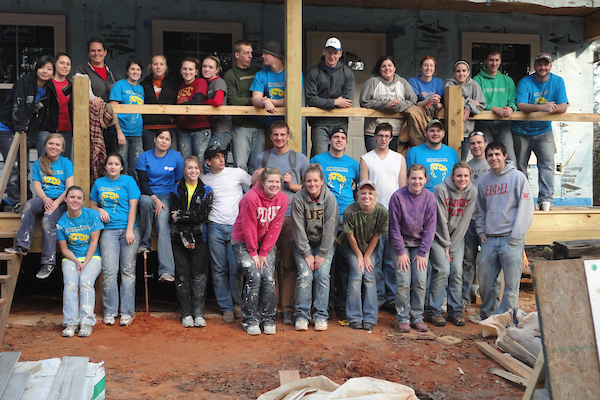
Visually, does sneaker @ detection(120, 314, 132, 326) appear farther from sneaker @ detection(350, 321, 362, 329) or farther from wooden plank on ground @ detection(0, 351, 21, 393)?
sneaker @ detection(350, 321, 362, 329)

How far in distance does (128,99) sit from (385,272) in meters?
3.62

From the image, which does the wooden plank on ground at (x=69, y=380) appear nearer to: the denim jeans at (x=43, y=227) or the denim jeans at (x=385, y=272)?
the denim jeans at (x=43, y=227)

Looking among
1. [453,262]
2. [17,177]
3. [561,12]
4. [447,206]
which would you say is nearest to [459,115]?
[447,206]

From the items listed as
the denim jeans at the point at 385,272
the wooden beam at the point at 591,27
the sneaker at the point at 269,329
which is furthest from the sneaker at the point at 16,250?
the wooden beam at the point at 591,27

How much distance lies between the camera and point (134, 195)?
6.14 m

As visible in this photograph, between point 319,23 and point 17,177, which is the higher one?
point 319,23

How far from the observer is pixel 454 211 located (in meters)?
6.16

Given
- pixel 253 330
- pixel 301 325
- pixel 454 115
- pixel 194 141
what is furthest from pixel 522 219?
pixel 194 141

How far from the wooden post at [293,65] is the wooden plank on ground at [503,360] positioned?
2884mm

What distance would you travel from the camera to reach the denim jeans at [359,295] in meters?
5.97

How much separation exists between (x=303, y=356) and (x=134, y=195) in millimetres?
2568

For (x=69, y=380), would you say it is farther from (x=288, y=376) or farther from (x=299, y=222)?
(x=299, y=222)

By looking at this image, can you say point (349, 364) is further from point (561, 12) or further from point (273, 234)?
point (561, 12)

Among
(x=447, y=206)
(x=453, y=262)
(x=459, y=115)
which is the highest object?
(x=459, y=115)
